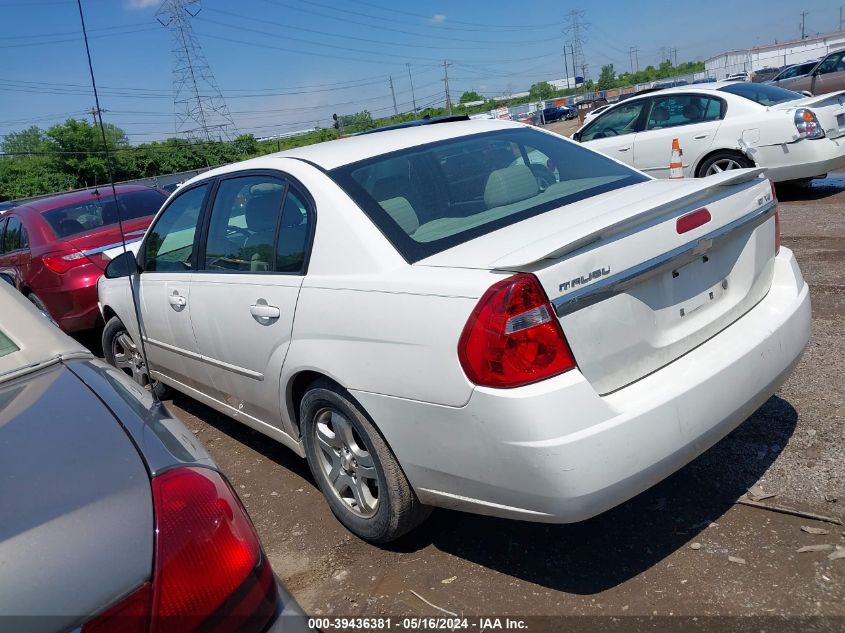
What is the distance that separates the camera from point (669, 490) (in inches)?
125

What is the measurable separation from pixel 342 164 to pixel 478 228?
2.55 feet

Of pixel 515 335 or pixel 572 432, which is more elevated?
pixel 515 335

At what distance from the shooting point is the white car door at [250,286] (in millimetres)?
3182

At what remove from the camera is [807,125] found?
26.8 feet

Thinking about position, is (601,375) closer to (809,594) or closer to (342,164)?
(809,594)

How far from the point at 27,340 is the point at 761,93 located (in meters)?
9.10

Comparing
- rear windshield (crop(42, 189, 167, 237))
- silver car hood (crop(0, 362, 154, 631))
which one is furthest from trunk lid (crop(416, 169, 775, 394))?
rear windshield (crop(42, 189, 167, 237))

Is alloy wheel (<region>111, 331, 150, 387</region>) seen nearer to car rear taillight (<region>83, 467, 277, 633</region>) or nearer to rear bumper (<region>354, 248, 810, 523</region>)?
rear bumper (<region>354, 248, 810, 523</region>)

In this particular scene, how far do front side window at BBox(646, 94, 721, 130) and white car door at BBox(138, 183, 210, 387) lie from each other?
685 cm

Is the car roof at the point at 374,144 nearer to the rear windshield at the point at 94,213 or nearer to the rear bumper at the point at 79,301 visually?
the rear bumper at the point at 79,301

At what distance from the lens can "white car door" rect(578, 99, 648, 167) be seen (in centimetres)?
955

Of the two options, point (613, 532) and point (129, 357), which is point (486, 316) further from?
point (129, 357)

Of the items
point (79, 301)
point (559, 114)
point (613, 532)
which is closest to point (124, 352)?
point (79, 301)

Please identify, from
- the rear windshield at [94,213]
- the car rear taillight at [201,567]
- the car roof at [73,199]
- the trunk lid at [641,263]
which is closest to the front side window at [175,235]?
the trunk lid at [641,263]
